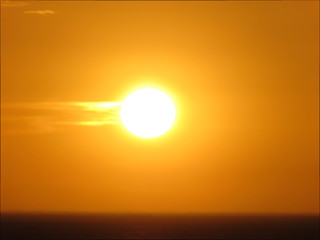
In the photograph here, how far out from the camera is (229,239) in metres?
87.5

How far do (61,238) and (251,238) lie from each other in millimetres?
20685

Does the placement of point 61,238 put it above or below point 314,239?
above

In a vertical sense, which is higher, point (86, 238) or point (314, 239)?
point (86, 238)

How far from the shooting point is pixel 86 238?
88875 mm

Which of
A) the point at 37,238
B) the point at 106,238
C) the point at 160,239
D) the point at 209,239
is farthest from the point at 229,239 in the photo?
the point at 37,238

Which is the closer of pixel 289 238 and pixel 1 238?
pixel 1 238

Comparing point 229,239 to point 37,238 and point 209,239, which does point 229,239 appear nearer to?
point 209,239

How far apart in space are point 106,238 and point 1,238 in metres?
12.9

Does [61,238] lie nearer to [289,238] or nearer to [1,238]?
[1,238]

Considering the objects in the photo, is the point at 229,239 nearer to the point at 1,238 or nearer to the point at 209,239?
the point at 209,239

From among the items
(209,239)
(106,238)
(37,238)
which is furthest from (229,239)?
(37,238)

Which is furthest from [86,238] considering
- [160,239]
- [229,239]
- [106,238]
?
[229,239]

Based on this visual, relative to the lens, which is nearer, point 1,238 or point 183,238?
point 1,238

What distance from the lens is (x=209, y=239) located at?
87875 millimetres
